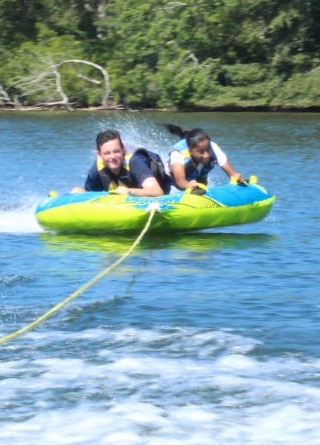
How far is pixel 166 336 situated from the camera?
686 cm

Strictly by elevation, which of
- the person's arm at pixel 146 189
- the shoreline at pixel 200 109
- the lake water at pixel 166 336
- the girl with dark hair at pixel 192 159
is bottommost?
the shoreline at pixel 200 109

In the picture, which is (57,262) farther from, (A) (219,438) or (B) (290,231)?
(A) (219,438)

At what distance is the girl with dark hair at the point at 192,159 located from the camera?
402 inches

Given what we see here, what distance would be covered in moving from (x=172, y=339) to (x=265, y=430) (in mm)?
1625

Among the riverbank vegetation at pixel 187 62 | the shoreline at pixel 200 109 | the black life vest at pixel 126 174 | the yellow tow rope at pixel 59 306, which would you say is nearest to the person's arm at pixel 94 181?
the black life vest at pixel 126 174

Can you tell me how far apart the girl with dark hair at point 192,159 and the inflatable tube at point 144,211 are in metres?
0.25

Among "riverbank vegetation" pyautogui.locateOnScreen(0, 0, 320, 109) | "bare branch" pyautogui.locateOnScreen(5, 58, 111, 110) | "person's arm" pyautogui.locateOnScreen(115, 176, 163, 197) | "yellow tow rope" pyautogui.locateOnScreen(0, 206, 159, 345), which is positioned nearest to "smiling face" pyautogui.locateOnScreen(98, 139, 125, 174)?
"person's arm" pyautogui.locateOnScreen(115, 176, 163, 197)

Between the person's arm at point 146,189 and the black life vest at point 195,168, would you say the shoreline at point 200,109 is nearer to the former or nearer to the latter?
the black life vest at point 195,168

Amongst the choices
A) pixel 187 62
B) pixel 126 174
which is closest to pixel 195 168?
pixel 126 174

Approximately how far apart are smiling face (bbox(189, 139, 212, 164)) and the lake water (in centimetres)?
70

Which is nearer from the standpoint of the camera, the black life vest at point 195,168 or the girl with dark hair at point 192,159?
the girl with dark hair at point 192,159

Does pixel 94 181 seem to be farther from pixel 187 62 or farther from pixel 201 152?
pixel 187 62

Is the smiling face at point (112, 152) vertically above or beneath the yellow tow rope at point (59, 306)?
above

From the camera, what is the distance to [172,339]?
22.3 feet
